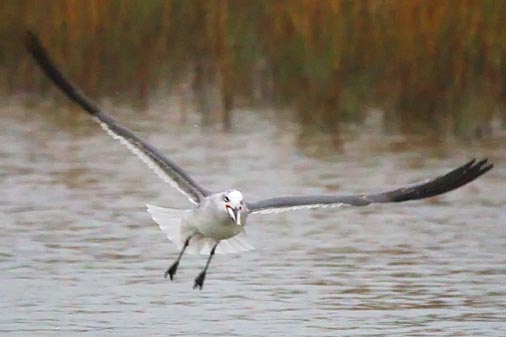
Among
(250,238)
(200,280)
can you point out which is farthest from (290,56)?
(200,280)

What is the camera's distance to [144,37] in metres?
19.5

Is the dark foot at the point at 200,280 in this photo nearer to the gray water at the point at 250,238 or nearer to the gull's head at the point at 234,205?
the gray water at the point at 250,238

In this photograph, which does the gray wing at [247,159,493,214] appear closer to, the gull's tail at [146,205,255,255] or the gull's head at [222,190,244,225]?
the gull's head at [222,190,244,225]

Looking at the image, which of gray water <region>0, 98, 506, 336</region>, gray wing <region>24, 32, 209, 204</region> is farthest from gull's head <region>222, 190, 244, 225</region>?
gray water <region>0, 98, 506, 336</region>

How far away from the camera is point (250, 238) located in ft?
44.4

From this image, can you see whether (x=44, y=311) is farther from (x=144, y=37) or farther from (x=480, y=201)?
(x=144, y=37)

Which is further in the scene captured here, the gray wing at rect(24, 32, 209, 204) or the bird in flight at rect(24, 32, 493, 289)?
the gray wing at rect(24, 32, 209, 204)

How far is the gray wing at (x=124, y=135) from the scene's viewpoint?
10695mm

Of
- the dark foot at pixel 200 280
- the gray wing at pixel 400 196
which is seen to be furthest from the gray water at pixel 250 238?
the gray wing at pixel 400 196

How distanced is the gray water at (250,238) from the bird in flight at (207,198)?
40cm

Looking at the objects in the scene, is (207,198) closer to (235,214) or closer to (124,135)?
(235,214)

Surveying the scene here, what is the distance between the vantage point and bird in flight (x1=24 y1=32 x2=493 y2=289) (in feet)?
33.6

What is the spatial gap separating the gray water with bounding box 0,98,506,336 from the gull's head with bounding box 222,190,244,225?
2.07 feet

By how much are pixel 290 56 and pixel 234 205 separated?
836 centimetres
